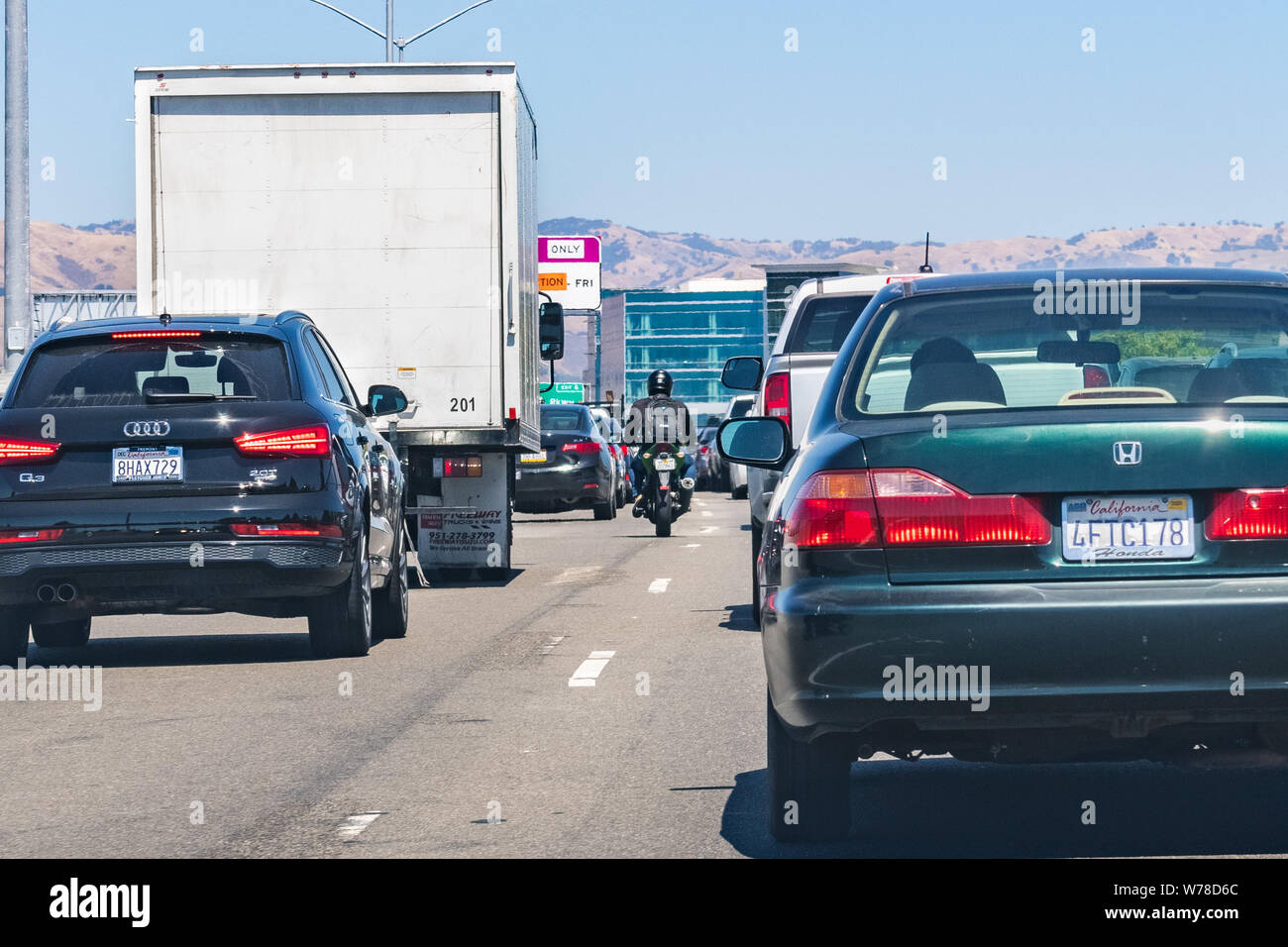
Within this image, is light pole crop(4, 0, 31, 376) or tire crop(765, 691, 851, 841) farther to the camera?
light pole crop(4, 0, 31, 376)

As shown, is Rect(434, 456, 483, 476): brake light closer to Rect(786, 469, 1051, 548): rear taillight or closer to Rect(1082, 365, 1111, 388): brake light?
Rect(1082, 365, 1111, 388): brake light

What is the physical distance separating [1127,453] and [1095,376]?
3.02 ft

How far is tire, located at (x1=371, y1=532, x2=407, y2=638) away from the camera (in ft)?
41.9

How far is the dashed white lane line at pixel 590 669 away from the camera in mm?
10562

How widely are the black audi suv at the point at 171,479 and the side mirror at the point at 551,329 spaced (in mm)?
8122

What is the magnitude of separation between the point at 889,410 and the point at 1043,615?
89cm

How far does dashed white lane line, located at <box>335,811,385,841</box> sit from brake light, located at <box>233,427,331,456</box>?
4.22 metres

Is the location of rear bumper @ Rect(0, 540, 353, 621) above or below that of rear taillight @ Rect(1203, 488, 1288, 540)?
below

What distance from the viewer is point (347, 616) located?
37.6 feet

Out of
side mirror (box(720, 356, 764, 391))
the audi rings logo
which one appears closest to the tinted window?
the audi rings logo

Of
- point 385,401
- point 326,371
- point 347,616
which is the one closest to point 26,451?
point 347,616

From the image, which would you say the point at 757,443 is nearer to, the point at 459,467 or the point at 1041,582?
the point at 1041,582

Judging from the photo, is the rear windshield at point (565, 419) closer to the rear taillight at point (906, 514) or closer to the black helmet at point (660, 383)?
the black helmet at point (660, 383)

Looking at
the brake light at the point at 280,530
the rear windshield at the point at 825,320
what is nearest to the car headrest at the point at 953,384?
the brake light at the point at 280,530
